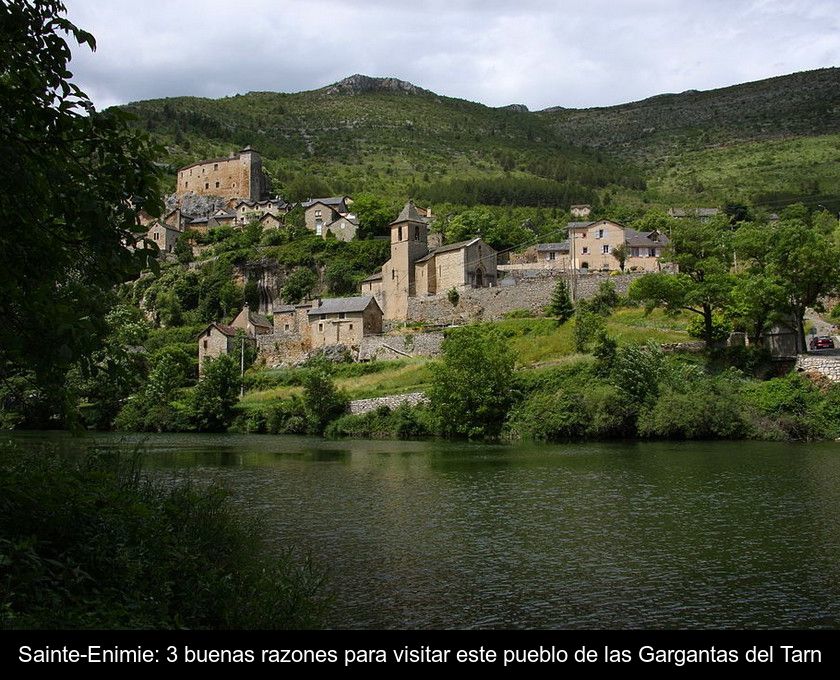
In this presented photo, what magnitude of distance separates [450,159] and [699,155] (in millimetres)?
53944

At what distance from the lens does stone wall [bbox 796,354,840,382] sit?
41969 mm

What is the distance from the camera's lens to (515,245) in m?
81.0

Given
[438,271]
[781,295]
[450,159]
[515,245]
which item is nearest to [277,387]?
[438,271]

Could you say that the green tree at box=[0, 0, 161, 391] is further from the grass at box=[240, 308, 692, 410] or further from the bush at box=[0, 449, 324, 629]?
the grass at box=[240, 308, 692, 410]

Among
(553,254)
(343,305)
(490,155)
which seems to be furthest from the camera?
(490,155)

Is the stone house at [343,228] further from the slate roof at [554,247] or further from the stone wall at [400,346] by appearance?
the stone wall at [400,346]

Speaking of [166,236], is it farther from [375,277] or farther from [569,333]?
[569,333]

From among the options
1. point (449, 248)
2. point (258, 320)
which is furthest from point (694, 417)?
point (258, 320)

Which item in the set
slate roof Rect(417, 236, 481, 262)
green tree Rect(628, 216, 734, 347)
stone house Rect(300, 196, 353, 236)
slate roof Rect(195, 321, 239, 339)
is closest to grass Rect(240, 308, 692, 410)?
green tree Rect(628, 216, 734, 347)

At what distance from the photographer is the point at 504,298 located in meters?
63.2

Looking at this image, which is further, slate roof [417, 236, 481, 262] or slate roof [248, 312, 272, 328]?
slate roof [248, 312, 272, 328]

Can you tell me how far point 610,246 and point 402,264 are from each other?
19.5 meters

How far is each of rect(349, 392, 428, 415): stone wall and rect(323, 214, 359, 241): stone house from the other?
36571mm
